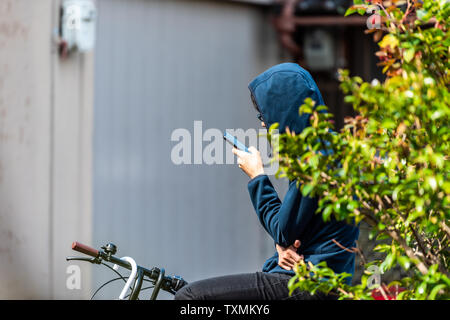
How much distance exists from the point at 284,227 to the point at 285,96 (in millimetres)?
462

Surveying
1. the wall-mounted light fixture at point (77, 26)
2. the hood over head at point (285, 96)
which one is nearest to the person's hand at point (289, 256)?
the hood over head at point (285, 96)

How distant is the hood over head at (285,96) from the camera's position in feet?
8.59

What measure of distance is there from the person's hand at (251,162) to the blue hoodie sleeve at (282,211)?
0.9 inches

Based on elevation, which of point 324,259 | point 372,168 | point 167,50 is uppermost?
point 167,50

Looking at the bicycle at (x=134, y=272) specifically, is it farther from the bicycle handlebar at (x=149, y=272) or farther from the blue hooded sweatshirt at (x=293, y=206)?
the blue hooded sweatshirt at (x=293, y=206)

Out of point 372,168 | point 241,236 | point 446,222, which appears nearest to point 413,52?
point 372,168

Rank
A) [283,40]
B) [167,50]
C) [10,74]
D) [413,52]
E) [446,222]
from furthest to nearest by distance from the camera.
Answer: [283,40] < [167,50] < [10,74] < [446,222] < [413,52]

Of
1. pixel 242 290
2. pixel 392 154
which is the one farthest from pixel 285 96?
pixel 242 290

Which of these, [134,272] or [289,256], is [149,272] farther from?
[289,256]

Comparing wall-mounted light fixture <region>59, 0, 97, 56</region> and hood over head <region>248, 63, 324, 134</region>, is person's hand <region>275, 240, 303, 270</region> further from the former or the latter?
wall-mounted light fixture <region>59, 0, 97, 56</region>

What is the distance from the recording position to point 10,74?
6367 mm

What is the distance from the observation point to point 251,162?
2.69 metres
